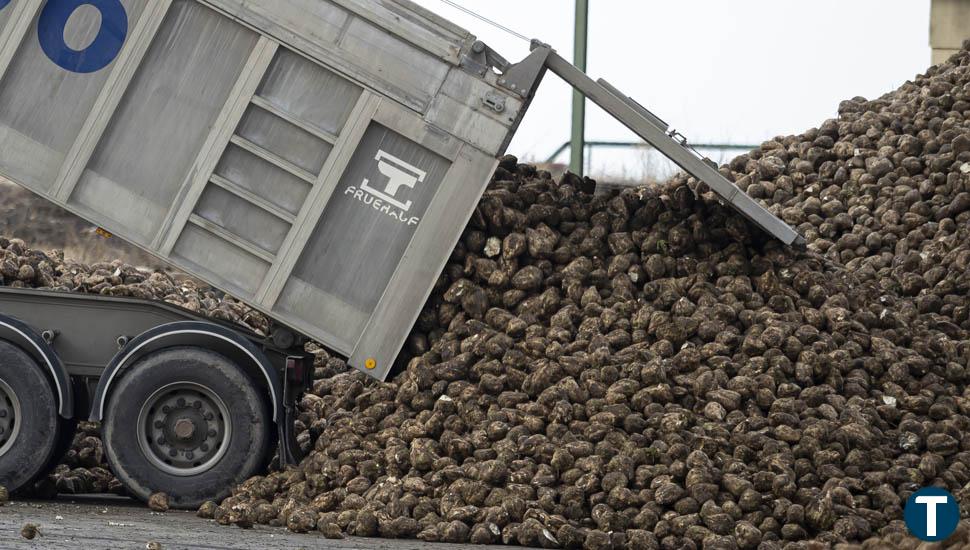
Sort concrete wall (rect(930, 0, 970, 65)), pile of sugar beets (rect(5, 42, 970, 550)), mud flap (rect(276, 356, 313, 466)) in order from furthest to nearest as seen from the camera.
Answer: concrete wall (rect(930, 0, 970, 65)) → mud flap (rect(276, 356, 313, 466)) → pile of sugar beets (rect(5, 42, 970, 550))

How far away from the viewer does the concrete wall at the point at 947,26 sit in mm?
15359

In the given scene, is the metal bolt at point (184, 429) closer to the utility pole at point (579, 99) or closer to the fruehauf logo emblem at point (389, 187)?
the fruehauf logo emblem at point (389, 187)

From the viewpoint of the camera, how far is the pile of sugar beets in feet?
22.4

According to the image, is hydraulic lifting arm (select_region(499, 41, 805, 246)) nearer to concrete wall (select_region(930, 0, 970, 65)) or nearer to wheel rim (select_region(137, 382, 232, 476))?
wheel rim (select_region(137, 382, 232, 476))

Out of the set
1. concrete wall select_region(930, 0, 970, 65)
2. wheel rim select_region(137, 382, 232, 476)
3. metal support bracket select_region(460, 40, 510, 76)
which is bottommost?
wheel rim select_region(137, 382, 232, 476)

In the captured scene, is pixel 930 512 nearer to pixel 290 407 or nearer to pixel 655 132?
pixel 655 132

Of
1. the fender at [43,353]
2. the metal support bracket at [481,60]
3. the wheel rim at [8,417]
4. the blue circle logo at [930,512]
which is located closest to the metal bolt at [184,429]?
the fender at [43,353]

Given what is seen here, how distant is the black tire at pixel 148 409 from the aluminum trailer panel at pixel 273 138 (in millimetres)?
498

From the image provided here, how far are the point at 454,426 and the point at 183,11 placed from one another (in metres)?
2.92

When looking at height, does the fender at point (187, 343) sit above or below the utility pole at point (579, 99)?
below

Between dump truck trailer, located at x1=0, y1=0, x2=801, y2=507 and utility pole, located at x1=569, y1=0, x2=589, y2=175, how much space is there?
620 centimetres

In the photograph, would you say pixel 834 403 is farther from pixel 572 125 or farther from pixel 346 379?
pixel 572 125

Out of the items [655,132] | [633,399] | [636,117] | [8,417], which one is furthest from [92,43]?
[633,399]

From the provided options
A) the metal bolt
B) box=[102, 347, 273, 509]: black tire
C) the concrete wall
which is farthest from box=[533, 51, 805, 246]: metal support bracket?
the concrete wall
